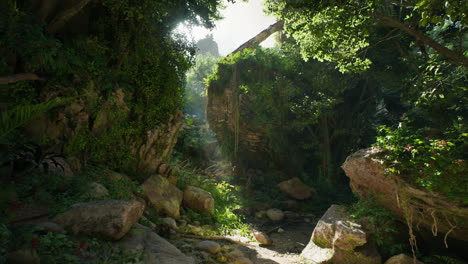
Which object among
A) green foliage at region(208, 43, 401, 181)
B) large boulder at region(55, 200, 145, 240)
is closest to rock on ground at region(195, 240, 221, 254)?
large boulder at region(55, 200, 145, 240)

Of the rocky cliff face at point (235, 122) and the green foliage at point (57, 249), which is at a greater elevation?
the rocky cliff face at point (235, 122)

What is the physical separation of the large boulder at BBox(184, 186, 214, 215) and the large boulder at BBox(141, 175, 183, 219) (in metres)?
0.51

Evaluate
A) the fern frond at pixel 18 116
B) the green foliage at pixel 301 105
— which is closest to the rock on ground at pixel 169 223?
the fern frond at pixel 18 116

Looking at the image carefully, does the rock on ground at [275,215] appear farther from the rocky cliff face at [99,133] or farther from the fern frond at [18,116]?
the fern frond at [18,116]

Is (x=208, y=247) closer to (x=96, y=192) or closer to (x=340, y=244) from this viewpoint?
(x=96, y=192)

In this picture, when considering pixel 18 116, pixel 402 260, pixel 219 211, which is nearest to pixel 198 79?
pixel 219 211

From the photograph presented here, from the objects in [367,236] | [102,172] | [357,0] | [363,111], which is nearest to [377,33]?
[357,0]

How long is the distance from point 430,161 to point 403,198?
1021 millimetres

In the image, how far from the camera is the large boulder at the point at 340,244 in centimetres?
563

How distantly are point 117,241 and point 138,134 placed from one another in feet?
13.7

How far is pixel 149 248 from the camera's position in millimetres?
3564

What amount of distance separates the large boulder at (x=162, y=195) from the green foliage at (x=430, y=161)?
5.36 meters

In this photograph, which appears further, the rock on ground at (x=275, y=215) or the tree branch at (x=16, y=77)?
the rock on ground at (x=275, y=215)

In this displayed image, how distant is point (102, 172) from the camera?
580 centimetres
